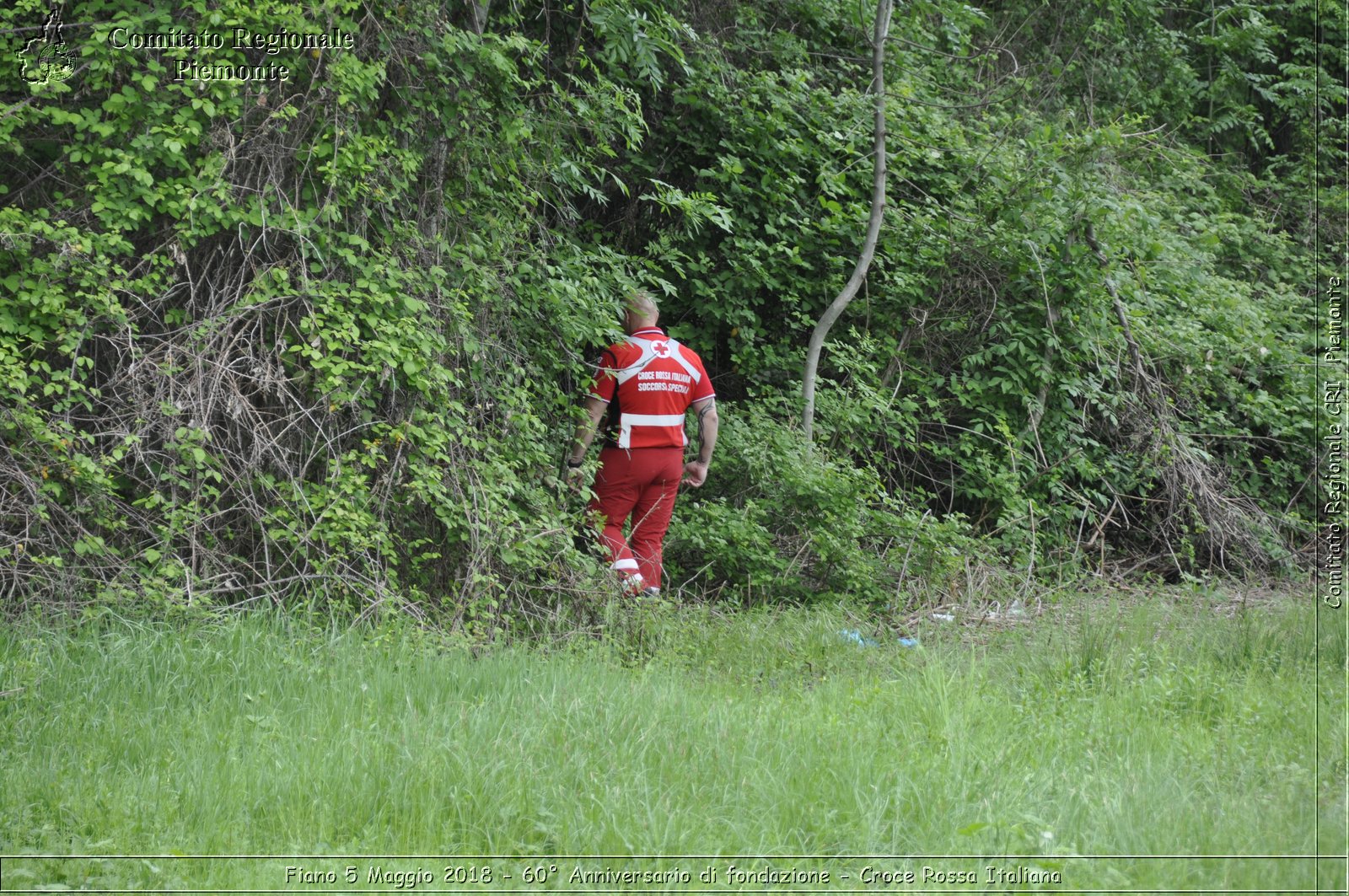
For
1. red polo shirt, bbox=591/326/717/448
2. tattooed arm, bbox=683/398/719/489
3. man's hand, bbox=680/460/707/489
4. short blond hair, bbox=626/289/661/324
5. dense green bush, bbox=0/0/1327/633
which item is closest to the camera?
dense green bush, bbox=0/0/1327/633

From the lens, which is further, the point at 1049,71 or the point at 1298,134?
the point at 1298,134

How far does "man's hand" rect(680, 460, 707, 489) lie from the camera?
8422mm

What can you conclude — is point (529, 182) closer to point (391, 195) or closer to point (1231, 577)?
point (391, 195)

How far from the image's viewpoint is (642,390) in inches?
309

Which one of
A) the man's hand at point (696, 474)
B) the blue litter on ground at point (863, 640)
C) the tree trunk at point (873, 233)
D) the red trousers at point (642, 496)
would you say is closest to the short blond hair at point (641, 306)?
the red trousers at point (642, 496)

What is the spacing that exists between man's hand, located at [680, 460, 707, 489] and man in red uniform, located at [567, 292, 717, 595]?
13.7 inches

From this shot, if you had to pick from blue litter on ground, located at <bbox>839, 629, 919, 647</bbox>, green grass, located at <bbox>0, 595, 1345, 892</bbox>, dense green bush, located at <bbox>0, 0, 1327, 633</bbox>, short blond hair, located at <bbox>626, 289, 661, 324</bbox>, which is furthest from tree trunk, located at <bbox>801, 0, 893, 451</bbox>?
green grass, located at <bbox>0, 595, 1345, 892</bbox>

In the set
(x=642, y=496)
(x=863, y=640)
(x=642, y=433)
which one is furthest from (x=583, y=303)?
(x=863, y=640)

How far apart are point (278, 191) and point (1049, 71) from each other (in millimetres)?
11053

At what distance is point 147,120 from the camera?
558 centimetres

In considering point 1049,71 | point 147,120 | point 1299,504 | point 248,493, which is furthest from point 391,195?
point 1049,71

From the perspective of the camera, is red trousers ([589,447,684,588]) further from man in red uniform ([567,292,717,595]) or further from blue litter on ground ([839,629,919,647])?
blue litter on ground ([839,629,919,647])

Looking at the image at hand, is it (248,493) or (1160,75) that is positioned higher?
(1160,75)

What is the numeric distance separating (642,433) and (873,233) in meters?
3.25
